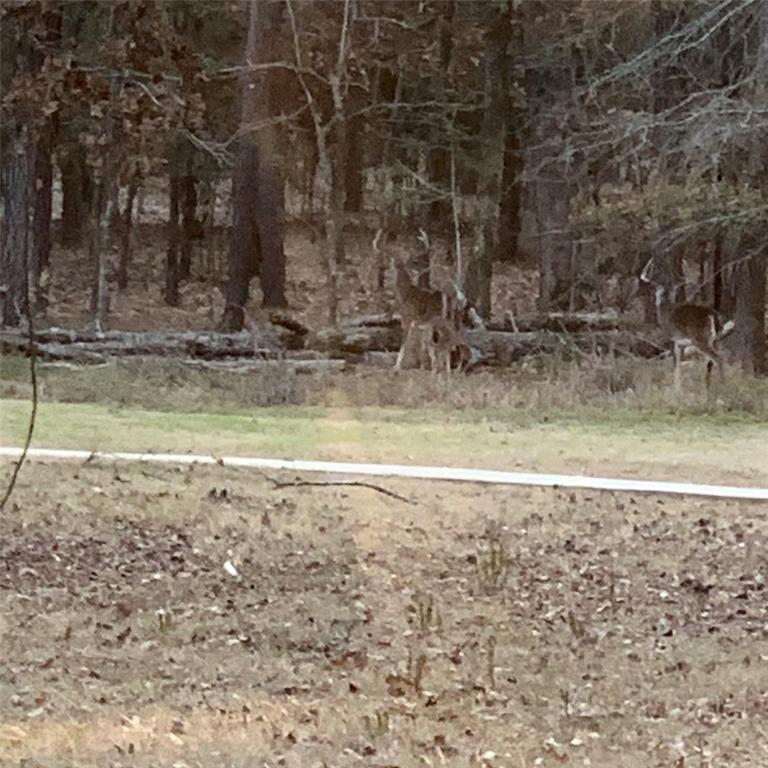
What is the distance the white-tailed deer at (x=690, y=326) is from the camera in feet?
22.9

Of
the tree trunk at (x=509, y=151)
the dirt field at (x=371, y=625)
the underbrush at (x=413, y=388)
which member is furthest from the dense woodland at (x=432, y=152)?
the dirt field at (x=371, y=625)

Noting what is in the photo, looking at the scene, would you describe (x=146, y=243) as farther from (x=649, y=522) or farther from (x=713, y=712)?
(x=713, y=712)

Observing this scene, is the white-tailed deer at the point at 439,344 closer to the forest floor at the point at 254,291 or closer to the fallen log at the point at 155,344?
the forest floor at the point at 254,291

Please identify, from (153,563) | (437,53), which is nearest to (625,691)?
(153,563)

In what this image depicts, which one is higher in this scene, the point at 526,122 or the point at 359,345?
the point at 526,122

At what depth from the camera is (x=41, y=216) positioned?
8875 mm

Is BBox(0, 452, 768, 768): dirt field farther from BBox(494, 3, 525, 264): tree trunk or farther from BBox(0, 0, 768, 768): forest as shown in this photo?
BBox(494, 3, 525, 264): tree trunk

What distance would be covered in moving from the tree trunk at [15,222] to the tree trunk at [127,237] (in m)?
0.60

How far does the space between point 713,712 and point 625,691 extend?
152 millimetres

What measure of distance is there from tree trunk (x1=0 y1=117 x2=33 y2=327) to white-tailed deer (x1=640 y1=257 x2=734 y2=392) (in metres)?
2.84

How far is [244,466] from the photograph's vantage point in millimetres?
4324

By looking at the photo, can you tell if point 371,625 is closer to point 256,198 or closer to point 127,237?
point 256,198

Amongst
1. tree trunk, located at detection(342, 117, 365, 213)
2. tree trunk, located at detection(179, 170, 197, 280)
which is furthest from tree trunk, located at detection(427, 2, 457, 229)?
tree trunk, located at detection(179, 170, 197, 280)

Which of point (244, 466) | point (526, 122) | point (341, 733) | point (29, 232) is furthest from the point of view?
point (29, 232)
